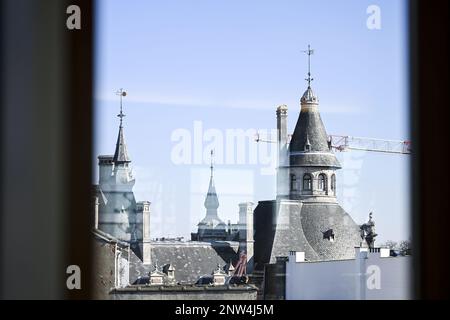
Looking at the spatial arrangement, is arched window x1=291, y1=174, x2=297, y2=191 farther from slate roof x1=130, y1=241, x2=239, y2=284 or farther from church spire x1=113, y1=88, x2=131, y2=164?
church spire x1=113, y1=88, x2=131, y2=164

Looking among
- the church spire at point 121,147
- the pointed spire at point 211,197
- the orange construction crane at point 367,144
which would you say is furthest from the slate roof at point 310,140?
the church spire at point 121,147

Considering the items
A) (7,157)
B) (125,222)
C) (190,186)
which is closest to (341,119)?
(190,186)

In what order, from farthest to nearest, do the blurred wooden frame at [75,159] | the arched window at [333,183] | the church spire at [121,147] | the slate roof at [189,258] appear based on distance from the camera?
the arched window at [333,183] < the slate roof at [189,258] < the church spire at [121,147] < the blurred wooden frame at [75,159]

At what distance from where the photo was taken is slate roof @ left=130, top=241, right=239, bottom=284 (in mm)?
1939

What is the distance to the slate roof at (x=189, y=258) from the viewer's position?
1939 millimetres

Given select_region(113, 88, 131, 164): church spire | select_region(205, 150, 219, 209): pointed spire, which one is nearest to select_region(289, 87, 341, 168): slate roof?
select_region(205, 150, 219, 209): pointed spire

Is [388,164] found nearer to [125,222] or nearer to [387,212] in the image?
[387,212]

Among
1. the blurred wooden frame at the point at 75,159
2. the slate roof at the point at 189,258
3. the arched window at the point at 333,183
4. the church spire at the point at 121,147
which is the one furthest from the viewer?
the arched window at the point at 333,183

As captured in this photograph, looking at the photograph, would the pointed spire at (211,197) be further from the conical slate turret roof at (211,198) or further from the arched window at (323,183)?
the arched window at (323,183)

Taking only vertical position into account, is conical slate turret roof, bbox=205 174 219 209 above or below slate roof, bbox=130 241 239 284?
above

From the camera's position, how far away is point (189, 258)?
195 cm

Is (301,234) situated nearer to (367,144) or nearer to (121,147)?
(367,144)

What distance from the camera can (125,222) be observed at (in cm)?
189
